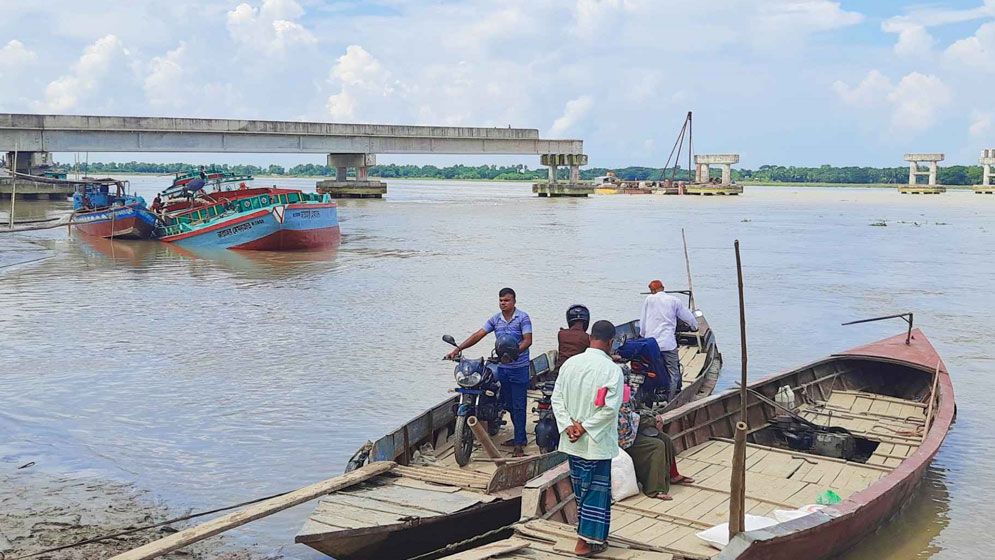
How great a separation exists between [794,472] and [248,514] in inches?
188

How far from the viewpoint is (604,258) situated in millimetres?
33750

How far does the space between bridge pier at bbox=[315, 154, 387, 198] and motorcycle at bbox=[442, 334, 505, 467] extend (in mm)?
64419

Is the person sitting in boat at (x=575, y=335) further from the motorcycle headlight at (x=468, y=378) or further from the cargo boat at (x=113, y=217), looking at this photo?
the cargo boat at (x=113, y=217)

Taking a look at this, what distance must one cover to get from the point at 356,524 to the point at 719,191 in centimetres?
9496

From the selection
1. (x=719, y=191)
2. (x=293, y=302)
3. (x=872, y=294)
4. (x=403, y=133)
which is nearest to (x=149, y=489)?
(x=293, y=302)

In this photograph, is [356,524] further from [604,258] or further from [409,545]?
[604,258]

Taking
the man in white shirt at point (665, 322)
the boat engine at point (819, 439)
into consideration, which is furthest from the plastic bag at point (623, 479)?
the boat engine at point (819, 439)

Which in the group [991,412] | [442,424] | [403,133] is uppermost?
[403,133]

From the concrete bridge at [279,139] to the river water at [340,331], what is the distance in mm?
10944

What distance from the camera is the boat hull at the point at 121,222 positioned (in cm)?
3825

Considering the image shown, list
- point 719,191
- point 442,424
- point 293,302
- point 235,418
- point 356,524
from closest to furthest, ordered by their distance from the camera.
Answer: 1. point 356,524
2. point 442,424
3. point 235,418
4. point 293,302
5. point 719,191

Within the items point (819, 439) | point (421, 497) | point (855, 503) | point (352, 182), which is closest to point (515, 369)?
point (421, 497)

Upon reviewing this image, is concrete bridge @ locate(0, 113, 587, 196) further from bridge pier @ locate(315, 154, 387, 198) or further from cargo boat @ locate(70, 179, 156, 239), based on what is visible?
cargo boat @ locate(70, 179, 156, 239)

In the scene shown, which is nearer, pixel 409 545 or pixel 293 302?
pixel 409 545
